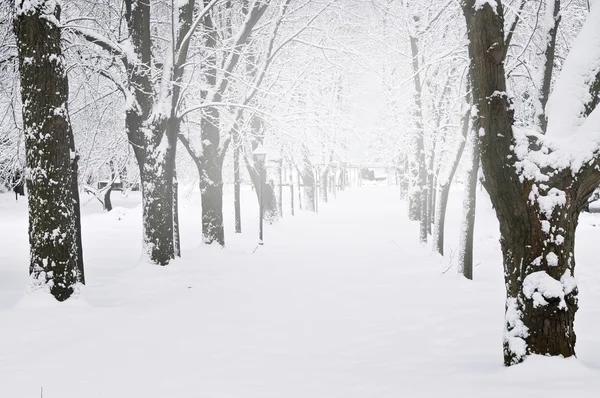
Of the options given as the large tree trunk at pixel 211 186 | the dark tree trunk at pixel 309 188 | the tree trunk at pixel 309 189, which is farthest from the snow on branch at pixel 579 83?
the tree trunk at pixel 309 189

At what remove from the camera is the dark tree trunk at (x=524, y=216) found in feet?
14.3

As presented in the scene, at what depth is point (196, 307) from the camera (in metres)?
7.88

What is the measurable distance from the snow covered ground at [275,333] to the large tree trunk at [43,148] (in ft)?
1.78

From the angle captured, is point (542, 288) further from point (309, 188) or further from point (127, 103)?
point (309, 188)

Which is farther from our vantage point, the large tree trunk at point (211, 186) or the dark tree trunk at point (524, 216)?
the large tree trunk at point (211, 186)

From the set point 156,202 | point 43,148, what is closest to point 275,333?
point 43,148

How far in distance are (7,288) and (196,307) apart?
12.3ft

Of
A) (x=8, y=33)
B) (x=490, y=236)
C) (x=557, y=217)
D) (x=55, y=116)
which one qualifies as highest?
(x=8, y=33)

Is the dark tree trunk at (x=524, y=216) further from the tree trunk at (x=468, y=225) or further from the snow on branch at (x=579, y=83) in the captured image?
the tree trunk at (x=468, y=225)

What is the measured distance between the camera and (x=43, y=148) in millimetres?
7176

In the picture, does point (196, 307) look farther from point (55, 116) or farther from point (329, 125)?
point (329, 125)

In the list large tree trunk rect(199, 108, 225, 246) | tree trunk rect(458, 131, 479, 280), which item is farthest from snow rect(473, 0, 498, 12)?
large tree trunk rect(199, 108, 225, 246)

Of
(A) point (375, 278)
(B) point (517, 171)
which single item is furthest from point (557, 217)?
(A) point (375, 278)

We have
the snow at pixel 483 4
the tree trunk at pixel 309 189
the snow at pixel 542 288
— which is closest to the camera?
the snow at pixel 542 288
